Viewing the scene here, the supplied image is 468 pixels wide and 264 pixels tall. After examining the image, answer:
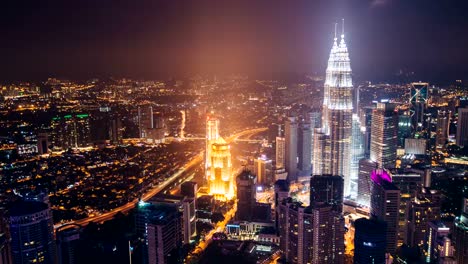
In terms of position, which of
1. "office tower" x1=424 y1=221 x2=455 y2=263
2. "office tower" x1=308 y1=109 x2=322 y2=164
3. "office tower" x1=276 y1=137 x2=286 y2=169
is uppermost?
"office tower" x1=308 y1=109 x2=322 y2=164

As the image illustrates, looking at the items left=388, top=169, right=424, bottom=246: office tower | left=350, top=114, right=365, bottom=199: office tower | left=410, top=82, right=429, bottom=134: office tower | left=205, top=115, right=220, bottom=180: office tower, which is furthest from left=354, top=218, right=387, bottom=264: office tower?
left=410, top=82, right=429, bottom=134: office tower

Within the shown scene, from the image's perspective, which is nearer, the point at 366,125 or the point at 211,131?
the point at 366,125

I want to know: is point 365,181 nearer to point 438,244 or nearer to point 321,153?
point 321,153

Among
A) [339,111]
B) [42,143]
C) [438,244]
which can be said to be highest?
[339,111]

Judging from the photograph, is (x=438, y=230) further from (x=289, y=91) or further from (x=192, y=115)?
(x=192, y=115)

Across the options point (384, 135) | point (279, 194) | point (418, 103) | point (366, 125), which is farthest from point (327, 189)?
point (418, 103)

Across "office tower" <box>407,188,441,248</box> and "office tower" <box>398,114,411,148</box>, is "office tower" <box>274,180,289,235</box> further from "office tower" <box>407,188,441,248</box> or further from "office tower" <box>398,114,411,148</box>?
"office tower" <box>398,114,411,148</box>

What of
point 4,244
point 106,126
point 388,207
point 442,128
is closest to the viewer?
point 4,244
